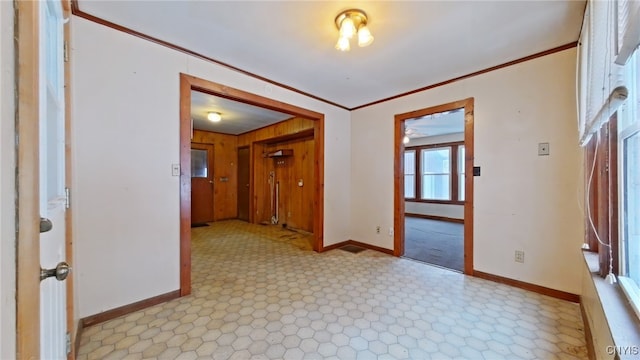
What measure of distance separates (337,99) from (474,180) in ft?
6.94

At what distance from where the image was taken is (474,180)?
288cm

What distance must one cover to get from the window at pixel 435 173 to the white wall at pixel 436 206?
0.11m

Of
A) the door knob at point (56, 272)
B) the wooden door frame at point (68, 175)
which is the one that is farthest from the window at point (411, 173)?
the door knob at point (56, 272)

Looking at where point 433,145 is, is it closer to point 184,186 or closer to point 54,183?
point 184,186

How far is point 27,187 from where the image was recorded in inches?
22.3

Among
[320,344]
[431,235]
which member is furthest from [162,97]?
[431,235]

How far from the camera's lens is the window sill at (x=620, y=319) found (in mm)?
985

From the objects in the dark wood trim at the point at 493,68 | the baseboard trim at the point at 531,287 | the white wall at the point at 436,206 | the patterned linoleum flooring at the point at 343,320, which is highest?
the dark wood trim at the point at 493,68

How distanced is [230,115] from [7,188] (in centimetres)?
456

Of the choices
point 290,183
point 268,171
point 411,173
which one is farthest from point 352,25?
point 411,173

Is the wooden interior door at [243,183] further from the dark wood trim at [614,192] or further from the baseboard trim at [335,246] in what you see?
the dark wood trim at [614,192]

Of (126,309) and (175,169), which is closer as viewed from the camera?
(126,309)

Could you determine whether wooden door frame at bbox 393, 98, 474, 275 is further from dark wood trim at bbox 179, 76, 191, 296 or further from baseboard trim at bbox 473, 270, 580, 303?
dark wood trim at bbox 179, 76, 191, 296

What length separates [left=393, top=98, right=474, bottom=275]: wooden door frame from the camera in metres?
2.91
